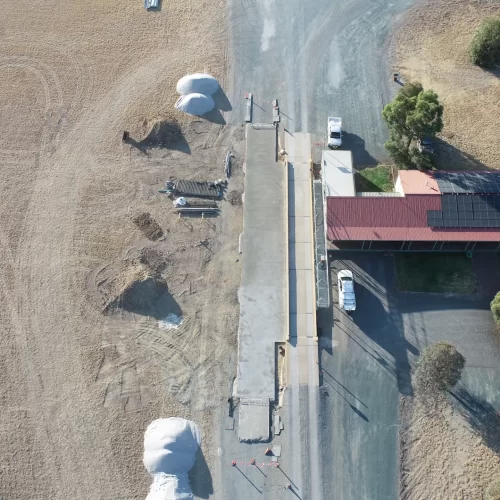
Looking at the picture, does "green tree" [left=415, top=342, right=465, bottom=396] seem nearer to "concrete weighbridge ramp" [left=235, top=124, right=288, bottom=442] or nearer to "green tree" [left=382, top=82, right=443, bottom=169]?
"concrete weighbridge ramp" [left=235, top=124, right=288, bottom=442]

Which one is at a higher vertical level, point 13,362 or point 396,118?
point 396,118

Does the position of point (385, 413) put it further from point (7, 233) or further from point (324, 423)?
point (7, 233)

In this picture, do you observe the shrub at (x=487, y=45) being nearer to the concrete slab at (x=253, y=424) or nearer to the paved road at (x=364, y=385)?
the paved road at (x=364, y=385)

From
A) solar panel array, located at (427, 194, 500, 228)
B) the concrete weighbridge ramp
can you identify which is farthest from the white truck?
solar panel array, located at (427, 194, 500, 228)

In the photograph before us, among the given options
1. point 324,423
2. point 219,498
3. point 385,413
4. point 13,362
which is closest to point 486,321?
point 385,413

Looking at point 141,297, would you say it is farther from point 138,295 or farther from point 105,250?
point 105,250

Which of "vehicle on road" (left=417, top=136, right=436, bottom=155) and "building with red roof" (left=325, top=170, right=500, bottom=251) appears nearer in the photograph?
"building with red roof" (left=325, top=170, right=500, bottom=251)
